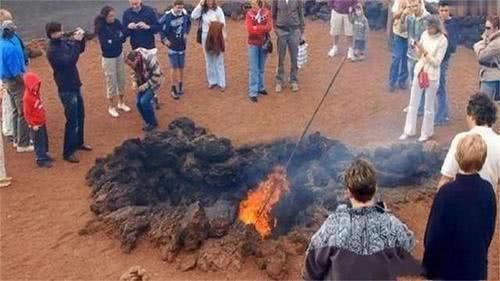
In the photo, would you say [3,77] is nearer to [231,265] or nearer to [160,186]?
[160,186]

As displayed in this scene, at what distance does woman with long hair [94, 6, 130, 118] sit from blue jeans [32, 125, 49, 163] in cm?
190

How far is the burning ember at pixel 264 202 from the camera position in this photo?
8.78 metres

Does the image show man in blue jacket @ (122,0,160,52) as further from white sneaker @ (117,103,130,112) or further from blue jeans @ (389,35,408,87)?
blue jeans @ (389,35,408,87)

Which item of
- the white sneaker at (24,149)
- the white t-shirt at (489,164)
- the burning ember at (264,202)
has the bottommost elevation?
the burning ember at (264,202)

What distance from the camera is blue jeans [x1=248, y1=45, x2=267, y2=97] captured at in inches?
516

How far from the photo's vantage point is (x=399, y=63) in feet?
43.5

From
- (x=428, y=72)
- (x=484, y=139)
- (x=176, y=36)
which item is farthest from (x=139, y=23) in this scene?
(x=484, y=139)

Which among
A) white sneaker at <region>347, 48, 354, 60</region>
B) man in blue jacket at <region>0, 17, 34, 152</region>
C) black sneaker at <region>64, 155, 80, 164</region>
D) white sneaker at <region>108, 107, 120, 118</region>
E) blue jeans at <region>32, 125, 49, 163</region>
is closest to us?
blue jeans at <region>32, 125, 49, 163</region>

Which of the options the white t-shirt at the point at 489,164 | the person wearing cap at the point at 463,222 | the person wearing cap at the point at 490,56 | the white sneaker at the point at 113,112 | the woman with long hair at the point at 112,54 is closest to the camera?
the person wearing cap at the point at 463,222

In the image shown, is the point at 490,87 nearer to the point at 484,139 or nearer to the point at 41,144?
the point at 484,139

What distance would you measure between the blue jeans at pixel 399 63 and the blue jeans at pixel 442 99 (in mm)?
1311

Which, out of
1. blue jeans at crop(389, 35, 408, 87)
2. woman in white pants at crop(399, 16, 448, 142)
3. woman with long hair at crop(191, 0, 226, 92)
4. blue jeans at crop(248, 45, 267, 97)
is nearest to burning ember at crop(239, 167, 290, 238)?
woman in white pants at crop(399, 16, 448, 142)

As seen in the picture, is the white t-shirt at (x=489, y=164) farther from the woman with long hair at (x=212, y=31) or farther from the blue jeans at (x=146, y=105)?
the woman with long hair at (x=212, y=31)

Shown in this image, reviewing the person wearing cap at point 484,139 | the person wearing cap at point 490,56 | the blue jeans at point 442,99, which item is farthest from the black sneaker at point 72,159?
the person wearing cap at point 484,139
